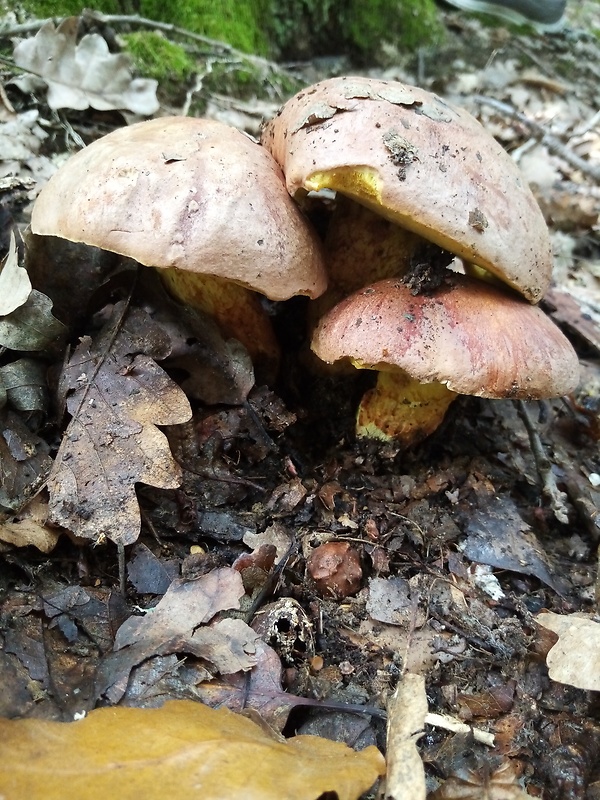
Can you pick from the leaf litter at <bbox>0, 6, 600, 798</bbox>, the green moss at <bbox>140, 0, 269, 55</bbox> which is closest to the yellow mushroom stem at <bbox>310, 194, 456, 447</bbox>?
the leaf litter at <bbox>0, 6, 600, 798</bbox>

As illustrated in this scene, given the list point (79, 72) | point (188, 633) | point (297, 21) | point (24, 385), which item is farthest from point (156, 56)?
point (188, 633)

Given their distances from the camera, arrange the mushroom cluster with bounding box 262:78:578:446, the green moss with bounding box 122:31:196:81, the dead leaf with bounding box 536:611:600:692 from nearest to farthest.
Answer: the dead leaf with bounding box 536:611:600:692, the mushroom cluster with bounding box 262:78:578:446, the green moss with bounding box 122:31:196:81

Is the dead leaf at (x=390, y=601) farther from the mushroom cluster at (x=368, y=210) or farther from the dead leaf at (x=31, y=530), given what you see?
the dead leaf at (x=31, y=530)

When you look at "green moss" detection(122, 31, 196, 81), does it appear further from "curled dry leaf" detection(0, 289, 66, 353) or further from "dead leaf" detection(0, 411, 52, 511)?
"dead leaf" detection(0, 411, 52, 511)

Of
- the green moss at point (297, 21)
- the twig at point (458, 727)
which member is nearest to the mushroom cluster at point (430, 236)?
the twig at point (458, 727)

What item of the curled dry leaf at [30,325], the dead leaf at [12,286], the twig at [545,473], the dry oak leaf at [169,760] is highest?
the dead leaf at [12,286]

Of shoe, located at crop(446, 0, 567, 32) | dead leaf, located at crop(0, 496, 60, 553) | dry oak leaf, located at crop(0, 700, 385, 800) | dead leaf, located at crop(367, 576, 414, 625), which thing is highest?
shoe, located at crop(446, 0, 567, 32)
